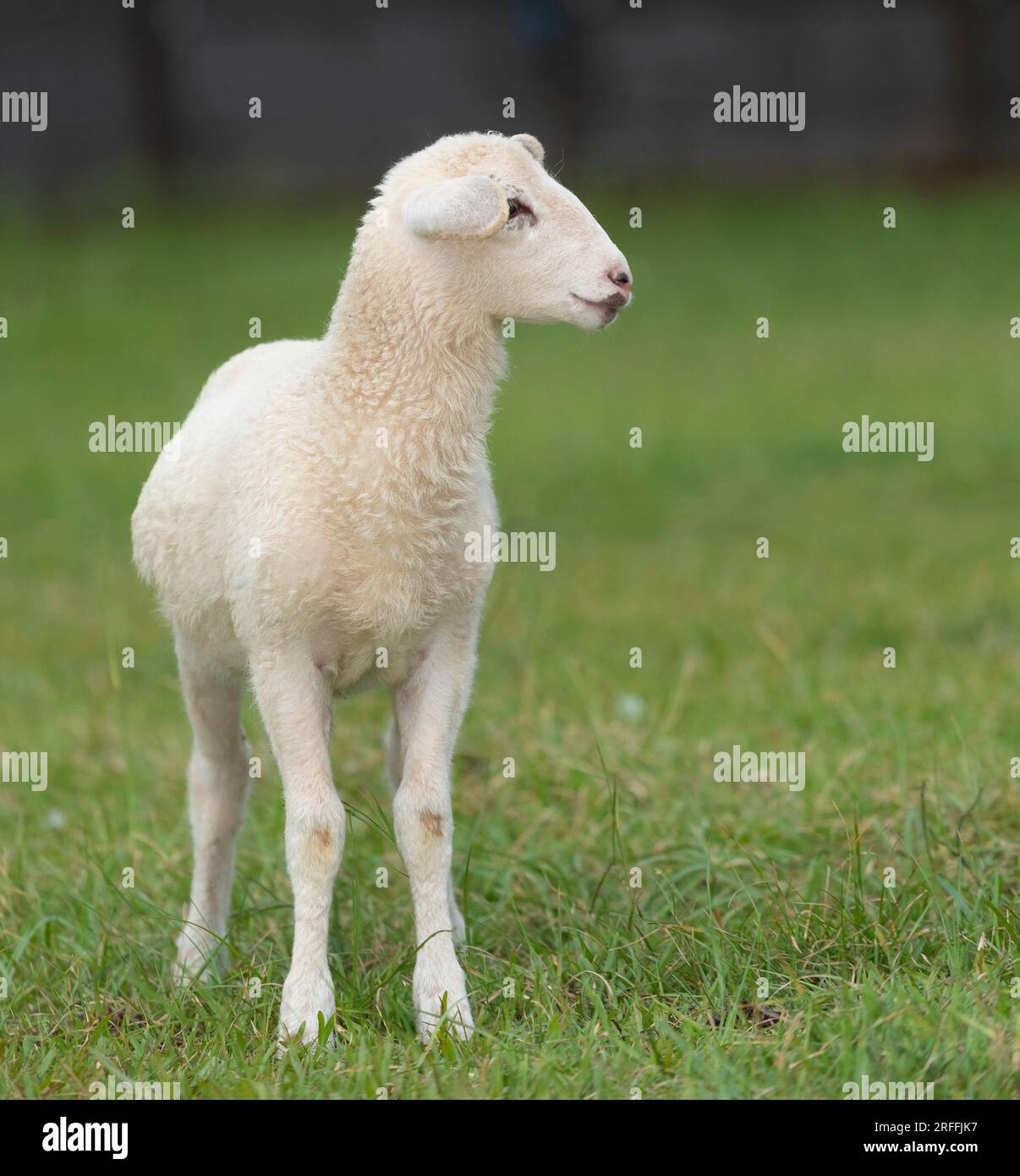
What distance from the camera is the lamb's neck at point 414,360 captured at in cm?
403

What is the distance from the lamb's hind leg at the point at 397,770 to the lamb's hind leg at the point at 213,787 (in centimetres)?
44

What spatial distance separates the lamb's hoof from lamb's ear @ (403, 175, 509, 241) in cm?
173

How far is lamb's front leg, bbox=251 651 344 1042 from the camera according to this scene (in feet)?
13.3

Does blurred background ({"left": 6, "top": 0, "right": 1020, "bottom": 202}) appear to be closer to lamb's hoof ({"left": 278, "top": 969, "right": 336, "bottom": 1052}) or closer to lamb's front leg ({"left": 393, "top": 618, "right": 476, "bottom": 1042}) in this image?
lamb's front leg ({"left": 393, "top": 618, "right": 476, "bottom": 1042})

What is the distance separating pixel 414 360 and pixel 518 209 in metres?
0.42

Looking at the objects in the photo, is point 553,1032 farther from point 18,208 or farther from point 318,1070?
point 18,208

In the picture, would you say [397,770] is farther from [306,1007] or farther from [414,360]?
[414,360]

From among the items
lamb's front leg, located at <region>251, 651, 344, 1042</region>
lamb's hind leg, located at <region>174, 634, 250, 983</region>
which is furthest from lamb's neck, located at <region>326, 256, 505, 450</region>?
lamb's hind leg, located at <region>174, 634, 250, 983</region>

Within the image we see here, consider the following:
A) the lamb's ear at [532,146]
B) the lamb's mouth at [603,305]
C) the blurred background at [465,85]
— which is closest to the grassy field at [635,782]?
the lamb's mouth at [603,305]

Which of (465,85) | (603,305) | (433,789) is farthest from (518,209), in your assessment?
(465,85)

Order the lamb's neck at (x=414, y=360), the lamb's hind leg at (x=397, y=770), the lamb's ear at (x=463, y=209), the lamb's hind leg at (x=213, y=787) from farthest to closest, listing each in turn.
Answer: the lamb's hind leg at (x=213, y=787) < the lamb's hind leg at (x=397, y=770) < the lamb's neck at (x=414, y=360) < the lamb's ear at (x=463, y=209)

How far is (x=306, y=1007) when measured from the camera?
3.99 metres

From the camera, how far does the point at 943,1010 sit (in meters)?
3.69

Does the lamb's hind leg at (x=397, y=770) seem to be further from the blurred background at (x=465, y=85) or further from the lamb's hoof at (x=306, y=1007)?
the blurred background at (x=465, y=85)
